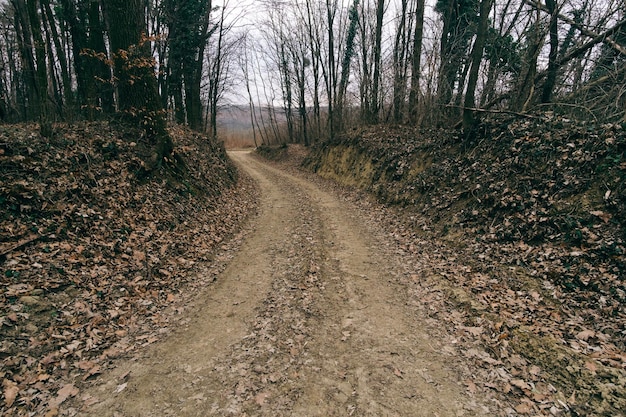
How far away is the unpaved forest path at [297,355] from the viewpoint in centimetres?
348

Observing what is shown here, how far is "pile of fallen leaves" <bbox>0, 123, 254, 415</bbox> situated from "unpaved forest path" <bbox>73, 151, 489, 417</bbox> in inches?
26.1

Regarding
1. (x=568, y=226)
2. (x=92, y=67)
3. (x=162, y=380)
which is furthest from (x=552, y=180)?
(x=92, y=67)

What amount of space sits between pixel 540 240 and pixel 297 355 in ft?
17.0

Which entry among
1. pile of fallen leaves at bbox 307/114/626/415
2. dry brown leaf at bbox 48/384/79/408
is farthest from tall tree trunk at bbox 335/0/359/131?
dry brown leaf at bbox 48/384/79/408

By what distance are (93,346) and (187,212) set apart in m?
4.97

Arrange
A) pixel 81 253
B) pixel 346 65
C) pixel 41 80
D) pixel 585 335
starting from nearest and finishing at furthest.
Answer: pixel 585 335 → pixel 81 253 → pixel 41 80 → pixel 346 65

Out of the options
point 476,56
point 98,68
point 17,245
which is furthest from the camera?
point 98,68

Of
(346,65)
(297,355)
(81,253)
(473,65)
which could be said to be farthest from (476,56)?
(346,65)

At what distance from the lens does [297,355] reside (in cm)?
422

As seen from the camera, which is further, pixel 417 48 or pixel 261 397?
pixel 417 48

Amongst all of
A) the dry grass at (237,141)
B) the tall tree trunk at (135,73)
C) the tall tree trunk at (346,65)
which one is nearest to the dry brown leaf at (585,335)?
the tall tree trunk at (135,73)

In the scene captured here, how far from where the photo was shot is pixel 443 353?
427cm

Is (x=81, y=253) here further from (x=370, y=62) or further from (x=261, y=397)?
(x=370, y=62)

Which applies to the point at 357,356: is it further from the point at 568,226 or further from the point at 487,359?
the point at 568,226
